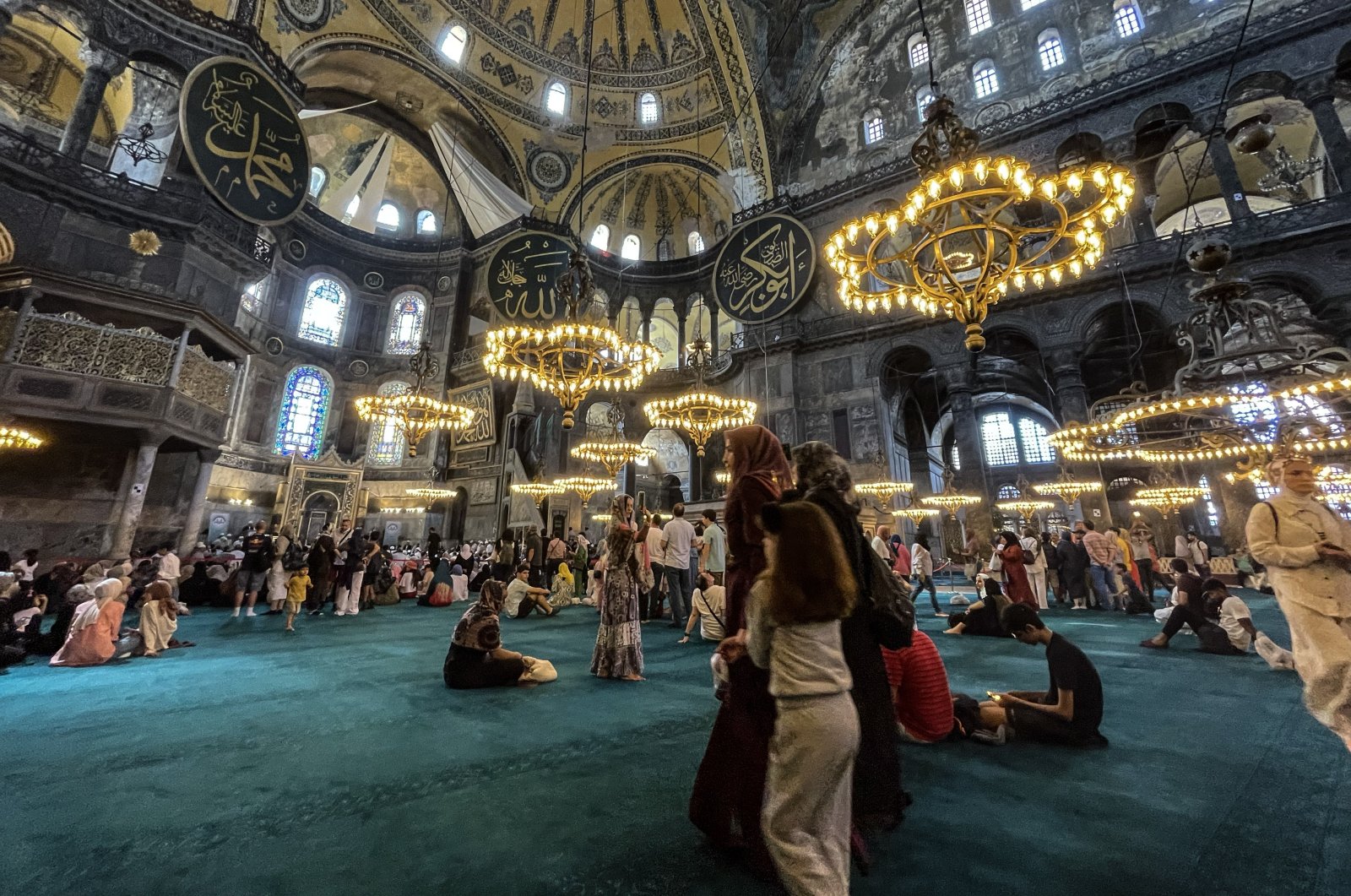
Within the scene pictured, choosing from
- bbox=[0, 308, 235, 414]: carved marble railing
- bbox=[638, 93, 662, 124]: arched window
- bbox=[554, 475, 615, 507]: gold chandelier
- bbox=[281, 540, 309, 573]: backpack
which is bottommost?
bbox=[281, 540, 309, 573]: backpack

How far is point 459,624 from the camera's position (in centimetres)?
355

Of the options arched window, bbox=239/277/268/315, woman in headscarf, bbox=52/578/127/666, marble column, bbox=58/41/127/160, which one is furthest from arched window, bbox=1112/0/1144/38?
arched window, bbox=239/277/268/315

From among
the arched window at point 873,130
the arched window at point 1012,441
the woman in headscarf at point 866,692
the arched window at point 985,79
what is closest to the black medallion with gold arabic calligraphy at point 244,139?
the woman in headscarf at point 866,692

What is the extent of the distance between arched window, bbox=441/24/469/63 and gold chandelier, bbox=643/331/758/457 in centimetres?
1381

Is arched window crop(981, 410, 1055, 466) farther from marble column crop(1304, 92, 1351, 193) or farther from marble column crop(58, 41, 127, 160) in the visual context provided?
marble column crop(58, 41, 127, 160)

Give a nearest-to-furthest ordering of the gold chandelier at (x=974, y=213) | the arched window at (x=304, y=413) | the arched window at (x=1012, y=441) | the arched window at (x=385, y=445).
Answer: the gold chandelier at (x=974, y=213)
the arched window at (x=304, y=413)
the arched window at (x=385, y=445)
the arched window at (x=1012, y=441)

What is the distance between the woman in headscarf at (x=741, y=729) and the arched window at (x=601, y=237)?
18902 millimetres

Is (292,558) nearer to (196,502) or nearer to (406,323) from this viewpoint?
(196,502)

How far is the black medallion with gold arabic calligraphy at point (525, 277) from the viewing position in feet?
43.6

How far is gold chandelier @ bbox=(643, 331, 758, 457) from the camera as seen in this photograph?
9.29 m

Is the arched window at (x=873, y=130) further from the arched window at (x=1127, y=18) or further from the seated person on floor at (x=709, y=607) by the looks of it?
the seated person on floor at (x=709, y=607)

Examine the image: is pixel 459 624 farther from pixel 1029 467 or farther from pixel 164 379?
pixel 1029 467

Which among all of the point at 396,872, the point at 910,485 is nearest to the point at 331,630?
the point at 396,872

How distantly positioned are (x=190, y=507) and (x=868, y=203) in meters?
17.9
